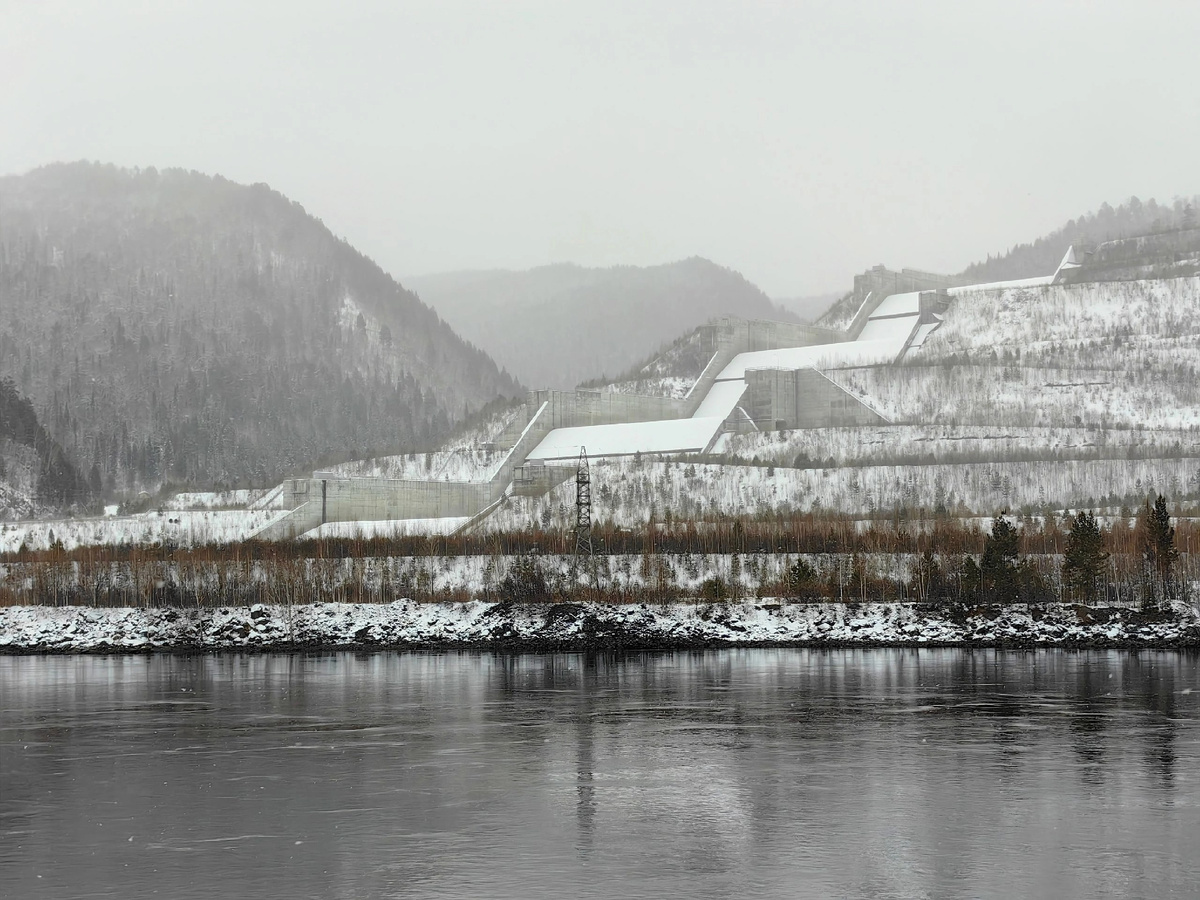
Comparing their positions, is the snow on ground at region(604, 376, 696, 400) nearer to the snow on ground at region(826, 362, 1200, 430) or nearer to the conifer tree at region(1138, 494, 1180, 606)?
the snow on ground at region(826, 362, 1200, 430)

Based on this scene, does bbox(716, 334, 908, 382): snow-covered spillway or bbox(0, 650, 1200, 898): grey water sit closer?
bbox(0, 650, 1200, 898): grey water

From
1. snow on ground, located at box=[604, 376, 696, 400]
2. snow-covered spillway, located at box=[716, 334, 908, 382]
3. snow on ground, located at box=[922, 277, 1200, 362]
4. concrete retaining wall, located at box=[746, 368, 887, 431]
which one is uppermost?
snow on ground, located at box=[922, 277, 1200, 362]

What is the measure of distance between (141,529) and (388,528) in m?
12.3

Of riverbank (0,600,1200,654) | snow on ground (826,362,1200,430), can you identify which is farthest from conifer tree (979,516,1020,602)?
snow on ground (826,362,1200,430)

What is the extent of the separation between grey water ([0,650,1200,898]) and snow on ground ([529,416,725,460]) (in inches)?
1805

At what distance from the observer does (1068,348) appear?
3319 inches

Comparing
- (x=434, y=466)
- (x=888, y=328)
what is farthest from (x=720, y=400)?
(x=888, y=328)

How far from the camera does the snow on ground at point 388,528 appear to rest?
187 feet

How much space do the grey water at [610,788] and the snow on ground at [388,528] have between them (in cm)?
2926

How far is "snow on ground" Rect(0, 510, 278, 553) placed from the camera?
60531 millimetres

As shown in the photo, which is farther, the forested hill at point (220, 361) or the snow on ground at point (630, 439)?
the forested hill at point (220, 361)

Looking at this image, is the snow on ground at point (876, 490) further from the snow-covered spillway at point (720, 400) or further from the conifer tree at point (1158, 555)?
the snow-covered spillway at point (720, 400)

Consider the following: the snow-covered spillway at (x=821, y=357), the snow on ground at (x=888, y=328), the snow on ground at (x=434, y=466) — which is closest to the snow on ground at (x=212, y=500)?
the snow on ground at (x=434, y=466)

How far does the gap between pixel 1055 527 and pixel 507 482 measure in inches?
1279
